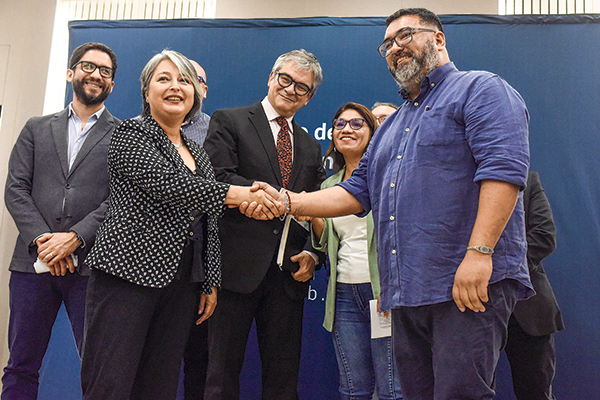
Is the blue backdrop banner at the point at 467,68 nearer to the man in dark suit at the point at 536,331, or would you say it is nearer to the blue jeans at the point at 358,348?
the man in dark suit at the point at 536,331

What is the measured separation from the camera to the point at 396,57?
179 centimetres

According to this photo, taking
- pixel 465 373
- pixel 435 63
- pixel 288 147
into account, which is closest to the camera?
pixel 465 373

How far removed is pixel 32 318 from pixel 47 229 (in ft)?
1.42

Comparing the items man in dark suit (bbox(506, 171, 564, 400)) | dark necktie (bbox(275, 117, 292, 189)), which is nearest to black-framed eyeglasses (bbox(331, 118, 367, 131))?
dark necktie (bbox(275, 117, 292, 189))

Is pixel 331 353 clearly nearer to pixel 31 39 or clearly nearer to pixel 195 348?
pixel 195 348

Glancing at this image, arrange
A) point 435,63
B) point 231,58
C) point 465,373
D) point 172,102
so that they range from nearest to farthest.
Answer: point 465,373 → point 435,63 → point 172,102 → point 231,58

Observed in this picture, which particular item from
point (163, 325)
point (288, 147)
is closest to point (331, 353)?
point (288, 147)

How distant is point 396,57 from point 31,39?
11.3ft

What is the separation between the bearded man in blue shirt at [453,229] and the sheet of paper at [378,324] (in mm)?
501

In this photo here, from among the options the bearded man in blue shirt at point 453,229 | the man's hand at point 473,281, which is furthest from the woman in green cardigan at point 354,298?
the man's hand at point 473,281

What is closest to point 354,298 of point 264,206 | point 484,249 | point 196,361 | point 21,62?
point 264,206

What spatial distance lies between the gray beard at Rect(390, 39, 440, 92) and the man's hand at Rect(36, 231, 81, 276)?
5.23 feet

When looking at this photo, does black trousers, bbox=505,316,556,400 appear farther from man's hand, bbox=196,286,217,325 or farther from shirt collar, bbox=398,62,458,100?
man's hand, bbox=196,286,217,325

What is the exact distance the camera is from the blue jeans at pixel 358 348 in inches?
82.0
